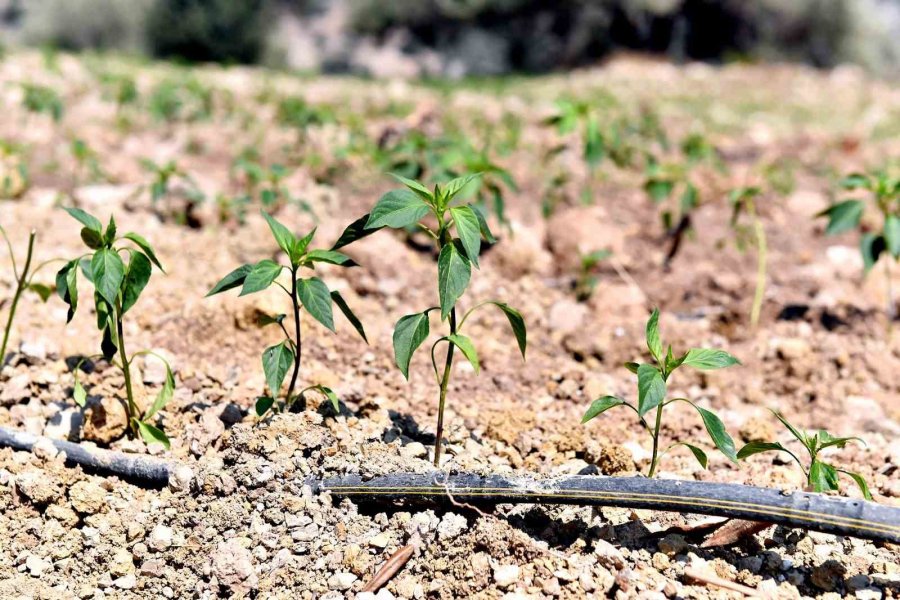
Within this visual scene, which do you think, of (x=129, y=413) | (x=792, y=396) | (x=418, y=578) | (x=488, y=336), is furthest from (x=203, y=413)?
(x=792, y=396)

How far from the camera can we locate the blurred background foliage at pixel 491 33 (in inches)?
491

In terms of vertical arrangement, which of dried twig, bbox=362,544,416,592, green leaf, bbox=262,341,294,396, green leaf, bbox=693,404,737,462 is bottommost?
dried twig, bbox=362,544,416,592

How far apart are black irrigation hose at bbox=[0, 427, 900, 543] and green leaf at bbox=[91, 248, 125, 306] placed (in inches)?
18.0

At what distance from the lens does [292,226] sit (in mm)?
3404

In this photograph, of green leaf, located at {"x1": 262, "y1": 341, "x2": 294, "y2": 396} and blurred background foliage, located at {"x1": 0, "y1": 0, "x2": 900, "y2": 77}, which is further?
blurred background foliage, located at {"x1": 0, "y1": 0, "x2": 900, "y2": 77}

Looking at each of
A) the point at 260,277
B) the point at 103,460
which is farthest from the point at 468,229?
the point at 103,460

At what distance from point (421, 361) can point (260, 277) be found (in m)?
0.85

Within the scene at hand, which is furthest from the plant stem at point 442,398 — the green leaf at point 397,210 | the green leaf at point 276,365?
the green leaf at point 276,365

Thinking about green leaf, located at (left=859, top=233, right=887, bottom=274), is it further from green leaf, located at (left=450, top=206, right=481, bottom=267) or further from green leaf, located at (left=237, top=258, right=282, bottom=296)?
green leaf, located at (left=237, top=258, right=282, bottom=296)

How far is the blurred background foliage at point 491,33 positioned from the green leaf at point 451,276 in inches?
435

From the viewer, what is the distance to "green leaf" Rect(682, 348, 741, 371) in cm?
187

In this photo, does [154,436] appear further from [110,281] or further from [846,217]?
[846,217]

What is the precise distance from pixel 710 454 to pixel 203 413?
1.40 meters

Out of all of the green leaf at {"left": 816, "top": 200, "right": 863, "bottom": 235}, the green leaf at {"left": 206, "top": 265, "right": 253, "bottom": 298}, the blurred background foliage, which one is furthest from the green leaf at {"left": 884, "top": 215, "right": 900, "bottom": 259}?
the blurred background foliage
